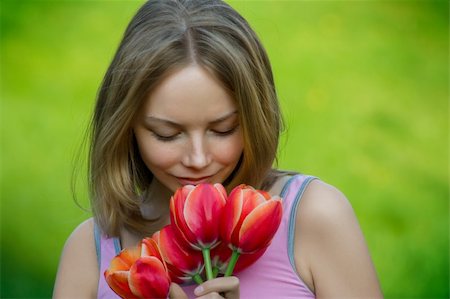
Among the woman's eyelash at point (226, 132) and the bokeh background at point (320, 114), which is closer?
the woman's eyelash at point (226, 132)

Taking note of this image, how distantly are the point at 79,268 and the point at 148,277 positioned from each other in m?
0.61

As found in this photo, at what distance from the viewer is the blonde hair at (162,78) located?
1.83 metres

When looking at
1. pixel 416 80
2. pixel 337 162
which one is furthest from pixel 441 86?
pixel 337 162

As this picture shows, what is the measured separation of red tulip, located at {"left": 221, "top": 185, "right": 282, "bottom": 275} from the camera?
1558 millimetres

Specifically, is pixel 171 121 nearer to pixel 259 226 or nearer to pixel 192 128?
pixel 192 128

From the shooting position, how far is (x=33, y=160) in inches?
163

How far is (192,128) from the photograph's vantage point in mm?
1749

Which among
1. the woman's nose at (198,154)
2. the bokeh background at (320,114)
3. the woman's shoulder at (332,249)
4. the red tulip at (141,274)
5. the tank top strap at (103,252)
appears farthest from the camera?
the bokeh background at (320,114)

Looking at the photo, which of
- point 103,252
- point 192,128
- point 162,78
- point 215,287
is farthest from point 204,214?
point 103,252

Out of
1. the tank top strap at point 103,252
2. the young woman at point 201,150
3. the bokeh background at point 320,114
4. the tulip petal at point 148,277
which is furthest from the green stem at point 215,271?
the bokeh background at point 320,114

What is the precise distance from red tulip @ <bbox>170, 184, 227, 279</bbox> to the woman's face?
17 centimetres

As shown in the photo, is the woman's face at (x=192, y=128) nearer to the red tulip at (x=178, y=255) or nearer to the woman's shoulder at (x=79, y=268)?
the red tulip at (x=178, y=255)

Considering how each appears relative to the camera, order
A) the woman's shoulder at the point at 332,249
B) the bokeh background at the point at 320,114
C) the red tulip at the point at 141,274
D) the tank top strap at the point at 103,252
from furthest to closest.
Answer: the bokeh background at the point at 320,114 → the tank top strap at the point at 103,252 → the woman's shoulder at the point at 332,249 → the red tulip at the point at 141,274

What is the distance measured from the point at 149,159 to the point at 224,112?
189mm
